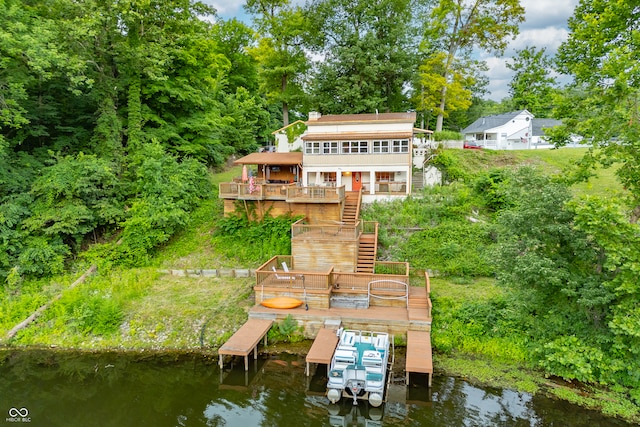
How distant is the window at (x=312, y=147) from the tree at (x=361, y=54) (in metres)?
8.14

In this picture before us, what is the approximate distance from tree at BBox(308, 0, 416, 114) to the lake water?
22847mm

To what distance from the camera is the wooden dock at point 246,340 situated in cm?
1224

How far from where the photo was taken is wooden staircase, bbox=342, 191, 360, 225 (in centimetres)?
2023

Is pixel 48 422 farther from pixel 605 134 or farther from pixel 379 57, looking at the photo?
pixel 379 57

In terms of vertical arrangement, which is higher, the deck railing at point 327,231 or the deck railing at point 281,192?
the deck railing at point 281,192

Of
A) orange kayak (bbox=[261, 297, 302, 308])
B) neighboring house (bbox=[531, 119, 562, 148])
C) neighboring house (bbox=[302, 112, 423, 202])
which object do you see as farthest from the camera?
neighboring house (bbox=[531, 119, 562, 148])

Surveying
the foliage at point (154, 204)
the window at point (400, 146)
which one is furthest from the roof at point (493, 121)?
the foliage at point (154, 204)

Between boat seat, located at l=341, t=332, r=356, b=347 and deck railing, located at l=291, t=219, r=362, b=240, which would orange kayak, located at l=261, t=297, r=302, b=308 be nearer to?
boat seat, located at l=341, t=332, r=356, b=347

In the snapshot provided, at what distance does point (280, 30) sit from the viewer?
3158cm

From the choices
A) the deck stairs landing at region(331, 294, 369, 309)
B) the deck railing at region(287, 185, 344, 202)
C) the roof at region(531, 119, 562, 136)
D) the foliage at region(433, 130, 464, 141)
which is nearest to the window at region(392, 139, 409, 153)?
the deck railing at region(287, 185, 344, 202)

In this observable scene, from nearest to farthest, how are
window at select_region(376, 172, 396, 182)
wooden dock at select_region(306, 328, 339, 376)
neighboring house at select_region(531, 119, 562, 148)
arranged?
1. wooden dock at select_region(306, 328, 339, 376)
2. window at select_region(376, 172, 396, 182)
3. neighboring house at select_region(531, 119, 562, 148)

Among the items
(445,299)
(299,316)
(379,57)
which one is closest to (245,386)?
(299,316)

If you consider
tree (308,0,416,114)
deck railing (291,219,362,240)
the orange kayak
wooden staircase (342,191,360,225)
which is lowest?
the orange kayak

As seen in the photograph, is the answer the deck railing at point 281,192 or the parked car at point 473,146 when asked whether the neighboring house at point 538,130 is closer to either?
the parked car at point 473,146
